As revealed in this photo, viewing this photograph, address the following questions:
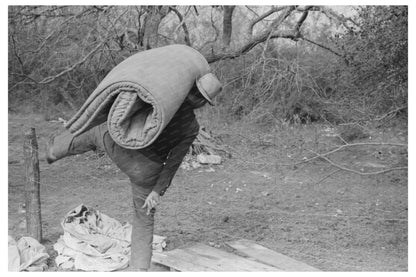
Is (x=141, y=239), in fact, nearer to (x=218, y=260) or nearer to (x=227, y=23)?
(x=218, y=260)

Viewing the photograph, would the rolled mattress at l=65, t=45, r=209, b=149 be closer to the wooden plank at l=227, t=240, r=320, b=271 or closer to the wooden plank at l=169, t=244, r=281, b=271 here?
the wooden plank at l=169, t=244, r=281, b=271

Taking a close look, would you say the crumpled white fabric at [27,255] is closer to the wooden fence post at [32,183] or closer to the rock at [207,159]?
the wooden fence post at [32,183]

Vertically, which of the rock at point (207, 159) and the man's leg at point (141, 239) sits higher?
the man's leg at point (141, 239)

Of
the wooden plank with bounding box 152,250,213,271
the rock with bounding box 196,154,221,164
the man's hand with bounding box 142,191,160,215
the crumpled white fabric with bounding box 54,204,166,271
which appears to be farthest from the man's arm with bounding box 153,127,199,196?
the rock with bounding box 196,154,221,164

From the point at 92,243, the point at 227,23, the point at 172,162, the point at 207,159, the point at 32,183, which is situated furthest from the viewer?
the point at 207,159

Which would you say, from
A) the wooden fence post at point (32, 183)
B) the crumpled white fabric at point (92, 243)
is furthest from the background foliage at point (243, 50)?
the crumpled white fabric at point (92, 243)

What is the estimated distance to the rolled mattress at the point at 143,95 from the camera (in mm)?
3295

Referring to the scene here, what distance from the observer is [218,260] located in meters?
4.18

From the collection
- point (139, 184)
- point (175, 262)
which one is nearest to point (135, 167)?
point (139, 184)

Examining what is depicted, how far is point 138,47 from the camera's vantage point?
24.3 feet

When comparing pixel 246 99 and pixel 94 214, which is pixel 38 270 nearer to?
pixel 94 214

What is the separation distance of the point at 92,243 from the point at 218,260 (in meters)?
1.07

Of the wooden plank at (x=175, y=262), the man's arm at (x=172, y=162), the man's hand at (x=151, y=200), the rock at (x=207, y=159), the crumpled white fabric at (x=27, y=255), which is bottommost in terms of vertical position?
the rock at (x=207, y=159)

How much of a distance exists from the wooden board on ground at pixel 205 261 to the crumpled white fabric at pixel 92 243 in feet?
1.18
